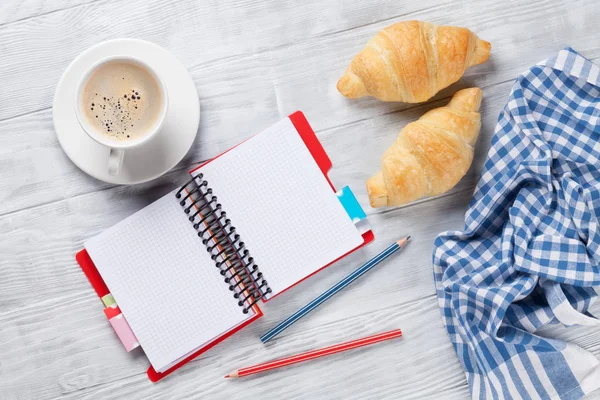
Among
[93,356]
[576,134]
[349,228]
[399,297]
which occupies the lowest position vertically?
[93,356]

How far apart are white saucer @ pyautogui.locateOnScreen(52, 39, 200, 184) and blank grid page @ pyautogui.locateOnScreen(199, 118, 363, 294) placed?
68mm

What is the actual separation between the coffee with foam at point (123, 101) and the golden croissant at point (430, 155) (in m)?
0.36

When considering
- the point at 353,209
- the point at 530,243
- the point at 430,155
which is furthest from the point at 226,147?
the point at 530,243

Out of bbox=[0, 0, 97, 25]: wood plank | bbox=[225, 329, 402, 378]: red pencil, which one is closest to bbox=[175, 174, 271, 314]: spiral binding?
bbox=[225, 329, 402, 378]: red pencil

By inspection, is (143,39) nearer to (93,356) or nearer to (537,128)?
(93,356)

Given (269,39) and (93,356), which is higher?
(269,39)

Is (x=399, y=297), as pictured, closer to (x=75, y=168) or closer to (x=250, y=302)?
(x=250, y=302)

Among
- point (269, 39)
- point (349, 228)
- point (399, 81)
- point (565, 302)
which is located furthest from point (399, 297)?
point (269, 39)

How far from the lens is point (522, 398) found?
0.97 metres

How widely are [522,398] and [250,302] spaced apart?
0.47m

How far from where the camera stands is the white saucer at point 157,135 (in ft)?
3.06

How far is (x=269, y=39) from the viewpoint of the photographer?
1.01 metres

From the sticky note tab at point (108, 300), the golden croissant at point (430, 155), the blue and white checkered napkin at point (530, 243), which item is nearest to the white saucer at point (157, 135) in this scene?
the sticky note tab at point (108, 300)

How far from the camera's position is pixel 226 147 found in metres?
1.01
